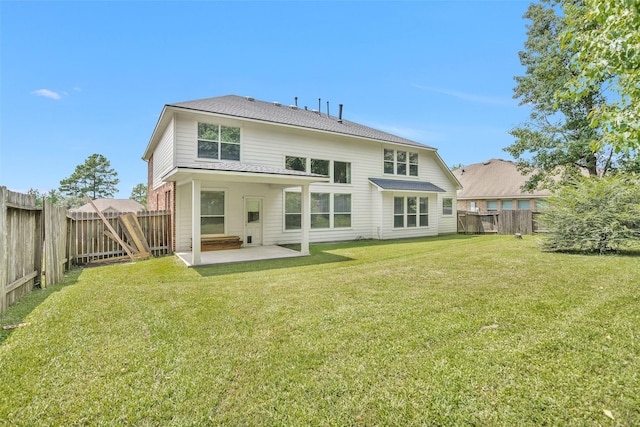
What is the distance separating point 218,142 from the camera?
11.3 m

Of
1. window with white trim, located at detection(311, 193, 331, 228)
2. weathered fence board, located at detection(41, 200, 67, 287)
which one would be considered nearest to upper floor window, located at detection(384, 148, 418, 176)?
window with white trim, located at detection(311, 193, 331, 228)

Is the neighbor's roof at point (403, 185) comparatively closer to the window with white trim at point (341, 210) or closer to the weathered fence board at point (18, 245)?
the window with white trim at point (341, 210)

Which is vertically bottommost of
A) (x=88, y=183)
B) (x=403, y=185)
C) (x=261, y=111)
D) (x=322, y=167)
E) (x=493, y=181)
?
(x=403, y=185)

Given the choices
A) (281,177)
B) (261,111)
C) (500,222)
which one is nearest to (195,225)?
(281,177)

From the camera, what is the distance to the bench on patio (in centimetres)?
1084

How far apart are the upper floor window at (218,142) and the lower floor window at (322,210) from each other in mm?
2908

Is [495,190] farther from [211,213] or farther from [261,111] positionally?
[211,213]

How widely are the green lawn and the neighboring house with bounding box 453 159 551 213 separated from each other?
23443 millimetres

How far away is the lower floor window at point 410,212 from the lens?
1587 centimetres

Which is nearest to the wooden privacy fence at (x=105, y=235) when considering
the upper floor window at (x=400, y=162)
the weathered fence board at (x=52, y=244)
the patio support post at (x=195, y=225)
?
the weathered fence board at (x=52, y=244)

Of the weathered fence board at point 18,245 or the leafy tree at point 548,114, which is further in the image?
the leafy tree at point 548,114

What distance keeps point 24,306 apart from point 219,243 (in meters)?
6.61

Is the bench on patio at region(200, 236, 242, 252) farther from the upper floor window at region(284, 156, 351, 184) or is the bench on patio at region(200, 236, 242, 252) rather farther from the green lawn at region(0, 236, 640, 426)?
the green lawn at region(0, 236, 640, 426)

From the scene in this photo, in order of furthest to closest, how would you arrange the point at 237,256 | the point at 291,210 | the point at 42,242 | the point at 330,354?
the point at 291,210
the point at 237,256
the point at 42,242
the point at 330,354
